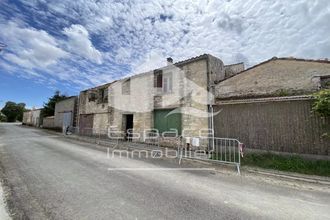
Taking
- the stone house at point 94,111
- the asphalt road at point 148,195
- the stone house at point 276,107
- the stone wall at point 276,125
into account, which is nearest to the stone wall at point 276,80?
the stone house at point 276,107

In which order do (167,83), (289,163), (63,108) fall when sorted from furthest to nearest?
(63,108), (167,83), (289,163)

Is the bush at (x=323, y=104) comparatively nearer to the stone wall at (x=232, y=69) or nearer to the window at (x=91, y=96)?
the stone wall at (x=232, y=69)

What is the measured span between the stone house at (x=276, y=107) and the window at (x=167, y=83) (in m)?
3.83

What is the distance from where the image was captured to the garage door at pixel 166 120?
1219cm

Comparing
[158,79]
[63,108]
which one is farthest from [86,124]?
[158,79]

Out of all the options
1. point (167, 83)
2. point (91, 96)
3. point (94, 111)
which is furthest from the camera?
point (91, 96)

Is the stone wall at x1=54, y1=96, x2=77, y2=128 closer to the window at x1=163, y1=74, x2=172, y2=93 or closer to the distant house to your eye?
the distant house

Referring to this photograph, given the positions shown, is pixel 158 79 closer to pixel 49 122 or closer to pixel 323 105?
pixel 323 105

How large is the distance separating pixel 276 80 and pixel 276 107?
1.37 metres

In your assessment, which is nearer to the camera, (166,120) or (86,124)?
(166,120)

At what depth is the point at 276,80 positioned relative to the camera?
8836mm

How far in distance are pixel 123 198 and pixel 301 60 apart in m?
9.07

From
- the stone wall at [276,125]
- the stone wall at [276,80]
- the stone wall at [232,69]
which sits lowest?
the stone wall at [276,125]

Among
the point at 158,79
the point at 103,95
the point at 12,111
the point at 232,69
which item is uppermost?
the point at 12,111
